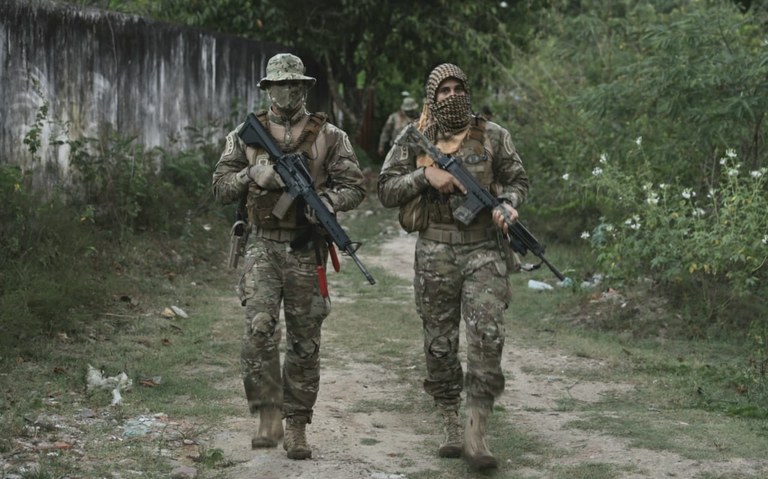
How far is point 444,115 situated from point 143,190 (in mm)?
5819

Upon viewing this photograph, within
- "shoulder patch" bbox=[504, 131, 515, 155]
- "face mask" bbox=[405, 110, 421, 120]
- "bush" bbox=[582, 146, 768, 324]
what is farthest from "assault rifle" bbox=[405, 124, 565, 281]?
"face mask" bbox=[405, 110, 421, 120]

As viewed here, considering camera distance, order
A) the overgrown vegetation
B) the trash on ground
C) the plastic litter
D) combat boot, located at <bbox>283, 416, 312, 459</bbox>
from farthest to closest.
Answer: the plastic litter
the overgrown vegetation
the trash on ground
combat boot, located at <bbox>283, 416, 312, 459</bbox>

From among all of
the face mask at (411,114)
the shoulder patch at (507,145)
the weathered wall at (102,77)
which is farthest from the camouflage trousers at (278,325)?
the face mask at (411,114)

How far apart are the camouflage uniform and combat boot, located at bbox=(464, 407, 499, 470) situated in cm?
9

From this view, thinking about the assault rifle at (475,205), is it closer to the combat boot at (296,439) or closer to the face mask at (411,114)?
the combat boot at (296,439)

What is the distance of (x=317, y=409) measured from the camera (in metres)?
6.62

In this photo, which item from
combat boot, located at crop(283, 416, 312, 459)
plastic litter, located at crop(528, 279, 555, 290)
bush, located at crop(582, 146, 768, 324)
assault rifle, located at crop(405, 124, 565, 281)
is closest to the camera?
combat boot, located at crop(283, 416, 312, 459)

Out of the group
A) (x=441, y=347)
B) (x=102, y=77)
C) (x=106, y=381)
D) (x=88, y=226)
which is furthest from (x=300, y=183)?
(x=102, y=77)

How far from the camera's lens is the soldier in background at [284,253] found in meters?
5.58

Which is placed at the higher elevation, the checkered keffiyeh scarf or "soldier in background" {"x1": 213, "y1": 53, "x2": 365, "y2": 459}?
the checkered keffiyeh scarf

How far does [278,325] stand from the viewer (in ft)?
18.6

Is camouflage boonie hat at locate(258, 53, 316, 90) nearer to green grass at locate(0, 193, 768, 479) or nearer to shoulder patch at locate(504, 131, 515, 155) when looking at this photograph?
shoulder patch at locate(504, 131, 515, 155)

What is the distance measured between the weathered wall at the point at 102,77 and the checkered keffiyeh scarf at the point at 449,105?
4.84m

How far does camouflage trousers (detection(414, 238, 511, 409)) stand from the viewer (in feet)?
18.3
